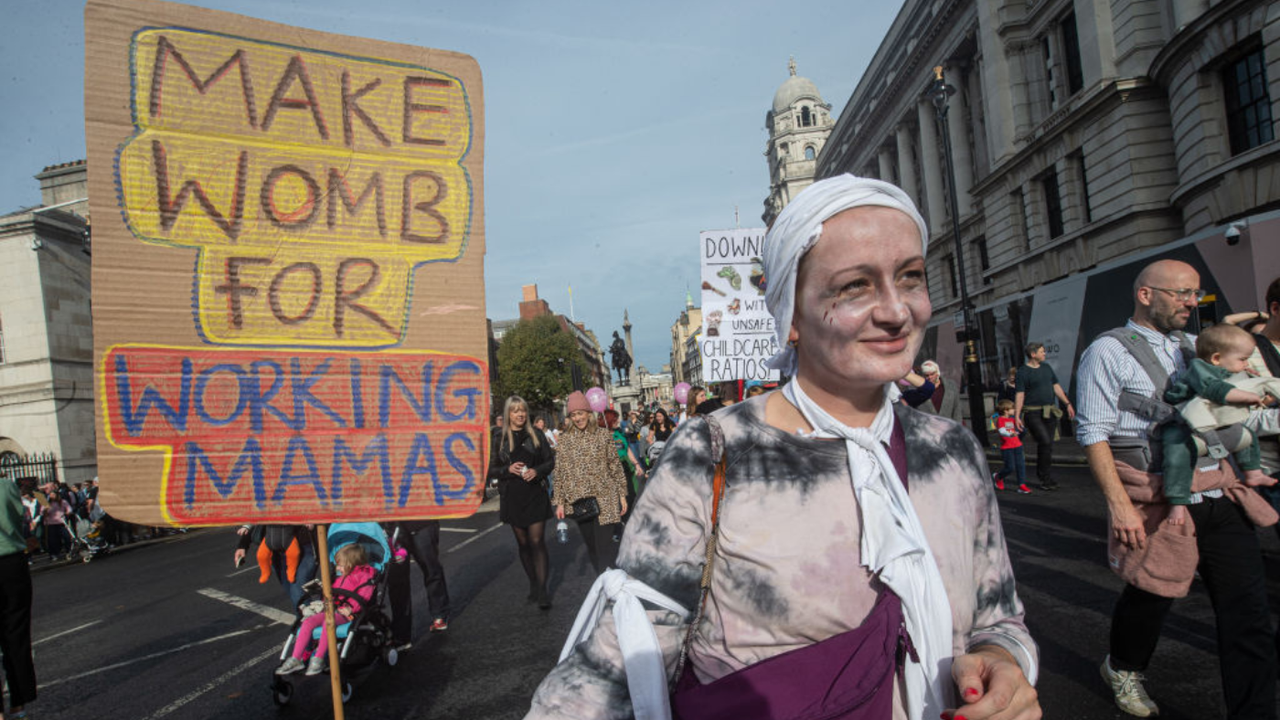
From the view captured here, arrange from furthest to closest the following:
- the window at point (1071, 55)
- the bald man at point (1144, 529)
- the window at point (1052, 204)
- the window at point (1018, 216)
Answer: the window at point (1018, 216) < the window at point (1052, 204) < the window at point (1071, 55) < the bald man at point (1144, 529)

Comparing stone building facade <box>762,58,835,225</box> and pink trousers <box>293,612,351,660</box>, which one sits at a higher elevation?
stone building facade <box>762,58,835,225</box>

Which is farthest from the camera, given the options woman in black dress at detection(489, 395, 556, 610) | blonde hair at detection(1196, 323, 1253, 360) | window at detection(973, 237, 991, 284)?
window at detection(973, 237, 991, 284)

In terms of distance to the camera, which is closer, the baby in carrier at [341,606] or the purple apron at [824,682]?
the purple apron at [824,682]

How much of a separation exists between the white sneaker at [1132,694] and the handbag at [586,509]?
4.24 metres

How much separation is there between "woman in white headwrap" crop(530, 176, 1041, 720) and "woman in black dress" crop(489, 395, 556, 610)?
17.0 feet

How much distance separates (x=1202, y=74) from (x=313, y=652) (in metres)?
21.9

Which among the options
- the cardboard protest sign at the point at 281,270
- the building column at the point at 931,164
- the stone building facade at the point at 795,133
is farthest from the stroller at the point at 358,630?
the stone building facade at the point at 795,133

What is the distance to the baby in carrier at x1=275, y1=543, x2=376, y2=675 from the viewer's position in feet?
15.2

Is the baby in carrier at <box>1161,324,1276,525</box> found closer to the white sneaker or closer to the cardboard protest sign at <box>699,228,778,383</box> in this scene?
the white sneaker

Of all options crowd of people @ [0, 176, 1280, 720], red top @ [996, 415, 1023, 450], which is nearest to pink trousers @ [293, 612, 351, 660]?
crowd of people @ [0, 176, 1280, 720]

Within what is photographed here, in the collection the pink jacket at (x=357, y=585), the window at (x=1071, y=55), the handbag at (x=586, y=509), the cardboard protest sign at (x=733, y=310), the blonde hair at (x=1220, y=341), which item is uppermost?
the window at (x=1071, y=55)

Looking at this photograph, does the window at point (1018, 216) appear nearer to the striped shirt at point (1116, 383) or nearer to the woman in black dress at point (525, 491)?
the woman in black dress at point (525, 491)

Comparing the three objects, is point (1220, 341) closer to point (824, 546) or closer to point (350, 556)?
point (824, 546)

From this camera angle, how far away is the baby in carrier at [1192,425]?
9.69 ft
